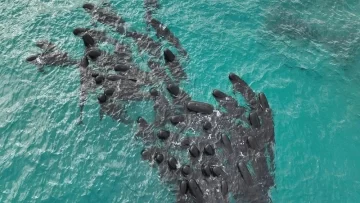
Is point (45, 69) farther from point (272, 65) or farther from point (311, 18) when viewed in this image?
point (311, 18)

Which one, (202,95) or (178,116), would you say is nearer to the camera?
(178,116)

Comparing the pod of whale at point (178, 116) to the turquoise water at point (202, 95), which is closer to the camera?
the pod of whale at point (178, 116)

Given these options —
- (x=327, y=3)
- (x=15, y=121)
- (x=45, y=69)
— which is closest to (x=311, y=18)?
(x=327, y=3)

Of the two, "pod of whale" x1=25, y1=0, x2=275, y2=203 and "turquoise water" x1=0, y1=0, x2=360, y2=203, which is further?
"turquoise water" x1=0, y1=0, x2=360, y2=203
